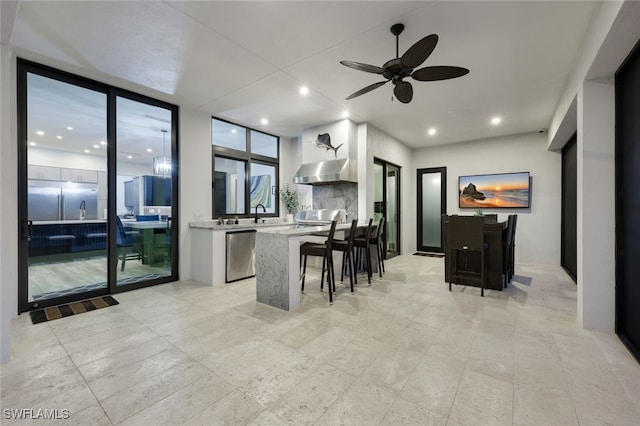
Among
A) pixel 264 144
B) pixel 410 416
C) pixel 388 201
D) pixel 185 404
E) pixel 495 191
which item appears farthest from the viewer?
pixel 388 201

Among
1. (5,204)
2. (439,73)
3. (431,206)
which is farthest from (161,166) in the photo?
(431,206)

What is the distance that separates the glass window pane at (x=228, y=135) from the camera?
16.2 ft

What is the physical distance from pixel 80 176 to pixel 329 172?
3.67 meters

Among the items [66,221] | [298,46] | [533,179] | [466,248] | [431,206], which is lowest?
[466,248]

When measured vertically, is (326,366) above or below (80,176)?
below

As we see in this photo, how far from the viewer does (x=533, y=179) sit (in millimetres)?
5695

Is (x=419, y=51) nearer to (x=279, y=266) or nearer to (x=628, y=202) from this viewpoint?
(x=628, y=202)

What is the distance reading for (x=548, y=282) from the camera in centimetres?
415

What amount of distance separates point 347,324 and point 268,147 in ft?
14.8

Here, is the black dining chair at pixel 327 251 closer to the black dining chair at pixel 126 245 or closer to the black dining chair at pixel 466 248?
the black dining chair at pixel 466 248

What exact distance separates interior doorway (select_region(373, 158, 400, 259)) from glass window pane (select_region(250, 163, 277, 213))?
7.60 feet

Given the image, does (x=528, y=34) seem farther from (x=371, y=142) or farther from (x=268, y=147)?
(x=268, y=147)

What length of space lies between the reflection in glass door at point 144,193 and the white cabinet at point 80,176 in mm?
365

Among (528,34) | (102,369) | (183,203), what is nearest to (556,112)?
(528,34)
